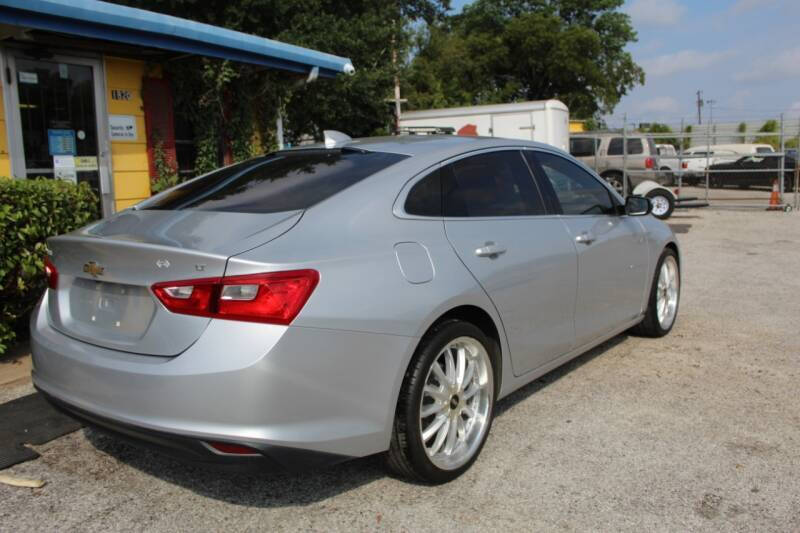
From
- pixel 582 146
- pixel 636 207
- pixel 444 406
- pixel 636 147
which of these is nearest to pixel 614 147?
pixel 636 147

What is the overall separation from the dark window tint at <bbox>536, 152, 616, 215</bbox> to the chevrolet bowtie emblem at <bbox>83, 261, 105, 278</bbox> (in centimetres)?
262

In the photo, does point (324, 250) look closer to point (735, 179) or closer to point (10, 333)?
point (10, 333)

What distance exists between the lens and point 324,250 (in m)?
2.73

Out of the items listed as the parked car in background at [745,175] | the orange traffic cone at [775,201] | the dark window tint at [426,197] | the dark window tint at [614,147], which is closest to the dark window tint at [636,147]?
the dark window tint at [614,147]

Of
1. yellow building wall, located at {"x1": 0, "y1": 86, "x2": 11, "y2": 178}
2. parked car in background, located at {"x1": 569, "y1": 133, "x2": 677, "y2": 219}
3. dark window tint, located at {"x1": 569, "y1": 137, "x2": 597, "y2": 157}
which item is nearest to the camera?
yellow building wall, located at {"x1": 0, "y1": 86, "x2": 11, "y2": 178}

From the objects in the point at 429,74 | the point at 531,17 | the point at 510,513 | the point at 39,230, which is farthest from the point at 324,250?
the point at 531,17

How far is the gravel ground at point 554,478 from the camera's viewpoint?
9.59ft

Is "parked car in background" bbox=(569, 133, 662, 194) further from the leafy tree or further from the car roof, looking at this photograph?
the leafy tree

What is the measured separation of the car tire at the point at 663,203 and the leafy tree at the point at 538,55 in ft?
79.9

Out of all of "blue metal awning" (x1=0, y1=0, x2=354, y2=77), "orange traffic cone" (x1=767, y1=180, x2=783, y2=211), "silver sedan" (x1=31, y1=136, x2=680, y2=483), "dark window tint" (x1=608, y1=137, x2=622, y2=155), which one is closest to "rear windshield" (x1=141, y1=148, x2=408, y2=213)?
"silver sedan" (x1=31, y1=136, x2=680, y2=483)

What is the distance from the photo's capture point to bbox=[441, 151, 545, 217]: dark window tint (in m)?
3.53

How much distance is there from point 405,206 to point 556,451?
1.48 meters

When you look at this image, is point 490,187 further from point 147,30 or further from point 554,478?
point 147,30

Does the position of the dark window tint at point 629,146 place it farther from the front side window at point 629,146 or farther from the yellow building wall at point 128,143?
the yellow building wall at point 128,143
